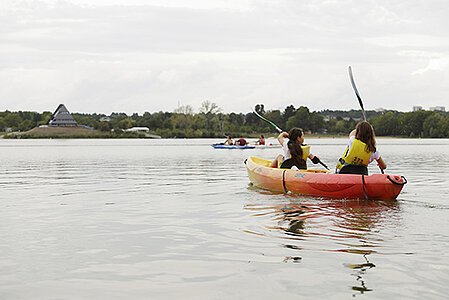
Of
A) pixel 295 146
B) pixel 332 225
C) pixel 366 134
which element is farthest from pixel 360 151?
pixel 332 225

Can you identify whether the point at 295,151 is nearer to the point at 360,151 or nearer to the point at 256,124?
the point at 360,151

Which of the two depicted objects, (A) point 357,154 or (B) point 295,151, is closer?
(A) point 357,154

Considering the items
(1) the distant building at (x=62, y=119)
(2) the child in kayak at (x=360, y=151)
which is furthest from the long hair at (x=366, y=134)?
(1) the distant building at (x=62, y=119)

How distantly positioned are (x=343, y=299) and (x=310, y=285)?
52cm

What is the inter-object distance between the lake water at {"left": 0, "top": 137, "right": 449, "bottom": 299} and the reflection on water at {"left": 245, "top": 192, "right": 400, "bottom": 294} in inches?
0.7

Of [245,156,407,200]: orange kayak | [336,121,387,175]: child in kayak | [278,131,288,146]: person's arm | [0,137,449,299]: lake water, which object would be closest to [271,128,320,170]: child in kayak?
[278,131,288,146]: person's arm

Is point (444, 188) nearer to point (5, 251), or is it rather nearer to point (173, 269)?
point (173, 269)

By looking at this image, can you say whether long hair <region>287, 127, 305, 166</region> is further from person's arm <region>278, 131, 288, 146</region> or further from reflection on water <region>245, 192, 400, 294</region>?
reflection on water <region>245, 192, 400, 294</region>

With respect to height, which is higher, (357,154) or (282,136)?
(282,136)

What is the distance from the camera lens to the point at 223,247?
730cm

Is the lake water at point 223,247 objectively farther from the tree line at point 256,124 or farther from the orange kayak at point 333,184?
the tree line at point 256,124

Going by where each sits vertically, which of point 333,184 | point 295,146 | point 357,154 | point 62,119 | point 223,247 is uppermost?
point 62,119

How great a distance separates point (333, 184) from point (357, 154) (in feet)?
2.83

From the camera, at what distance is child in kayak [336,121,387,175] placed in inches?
458
